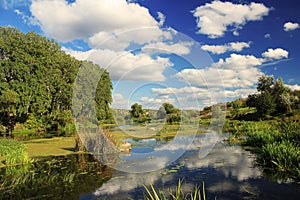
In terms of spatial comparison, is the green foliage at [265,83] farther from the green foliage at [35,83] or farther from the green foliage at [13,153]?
the green foliage at [13,153]

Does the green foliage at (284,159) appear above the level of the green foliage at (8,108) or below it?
below

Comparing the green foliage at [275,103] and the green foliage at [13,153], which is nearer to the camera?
the green foliage at [13,153]

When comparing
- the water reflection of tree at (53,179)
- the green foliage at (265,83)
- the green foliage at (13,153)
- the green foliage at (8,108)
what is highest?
the green foliage at (265,83)

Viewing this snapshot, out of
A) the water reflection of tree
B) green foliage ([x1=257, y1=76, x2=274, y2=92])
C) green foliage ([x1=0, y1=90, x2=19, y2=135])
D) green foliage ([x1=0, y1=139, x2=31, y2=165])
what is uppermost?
green foliage ([x1=257, y1=76, x2=274, y2=92])

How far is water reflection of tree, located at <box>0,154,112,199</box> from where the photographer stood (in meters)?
5.79

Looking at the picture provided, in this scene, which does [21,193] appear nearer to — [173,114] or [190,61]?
[190,61]

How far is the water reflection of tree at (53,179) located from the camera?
5.79 meters

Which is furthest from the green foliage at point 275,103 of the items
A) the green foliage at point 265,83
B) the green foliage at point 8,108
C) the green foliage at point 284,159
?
the green foliage at point 8,108

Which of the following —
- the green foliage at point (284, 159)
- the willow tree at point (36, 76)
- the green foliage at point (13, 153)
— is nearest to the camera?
the green foliage at point (284, 159)

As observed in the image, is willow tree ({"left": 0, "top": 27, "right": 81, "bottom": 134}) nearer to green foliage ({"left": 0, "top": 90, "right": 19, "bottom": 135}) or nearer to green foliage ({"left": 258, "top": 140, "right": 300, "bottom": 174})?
green foliage ({"left": 0, "top": 90, "right": 19, "bottom": 135})

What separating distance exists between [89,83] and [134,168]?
9918 millimetres

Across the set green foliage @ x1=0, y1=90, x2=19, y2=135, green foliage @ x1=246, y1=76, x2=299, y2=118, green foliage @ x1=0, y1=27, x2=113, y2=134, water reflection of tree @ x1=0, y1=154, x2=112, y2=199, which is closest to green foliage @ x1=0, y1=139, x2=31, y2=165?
water reflection of tree @ x1=0, y1=154, x2=112, y2=199

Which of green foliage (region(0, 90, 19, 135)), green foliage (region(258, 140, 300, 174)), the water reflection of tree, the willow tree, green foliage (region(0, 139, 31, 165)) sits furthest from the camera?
the willow tree

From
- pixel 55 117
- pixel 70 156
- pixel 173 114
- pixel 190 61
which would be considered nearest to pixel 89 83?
pixel 70 156
